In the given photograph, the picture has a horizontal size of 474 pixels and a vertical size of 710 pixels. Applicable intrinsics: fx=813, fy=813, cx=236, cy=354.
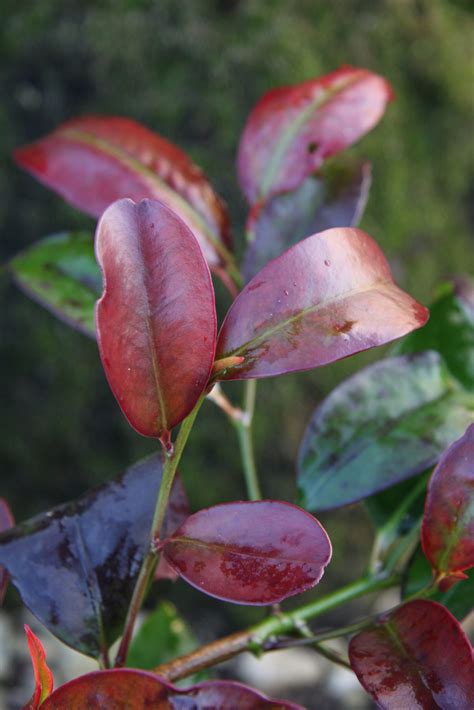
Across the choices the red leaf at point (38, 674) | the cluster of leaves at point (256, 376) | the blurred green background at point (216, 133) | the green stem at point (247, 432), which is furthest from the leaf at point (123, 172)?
the blurred green background at point (216, 133)

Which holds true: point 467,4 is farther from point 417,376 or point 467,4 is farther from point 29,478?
point 29,478

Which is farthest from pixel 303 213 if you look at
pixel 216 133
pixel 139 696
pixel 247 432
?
pixel 216 133

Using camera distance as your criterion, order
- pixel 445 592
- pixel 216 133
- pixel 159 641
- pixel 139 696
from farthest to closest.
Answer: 1. pixel 216 133
2. pixel 159 641
3. pixel 445 592
4. pixel 139 696

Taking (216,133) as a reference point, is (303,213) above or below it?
above

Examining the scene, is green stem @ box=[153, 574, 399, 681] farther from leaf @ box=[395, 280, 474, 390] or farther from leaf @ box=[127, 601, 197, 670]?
leaf @ box=[127, 601, 197, 670]

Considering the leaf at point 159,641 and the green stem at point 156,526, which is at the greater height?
the green stem at point 156,526

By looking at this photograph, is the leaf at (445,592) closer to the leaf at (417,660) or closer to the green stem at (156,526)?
the leaf at (417,660)

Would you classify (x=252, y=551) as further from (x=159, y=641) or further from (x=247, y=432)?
(x=159, y=641)

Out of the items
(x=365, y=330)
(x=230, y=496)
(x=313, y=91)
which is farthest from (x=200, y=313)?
(x=230, y=496)
